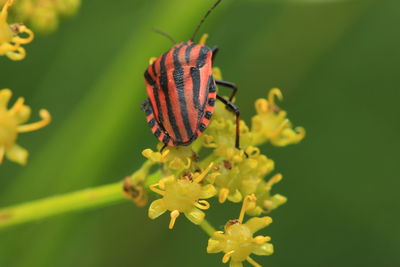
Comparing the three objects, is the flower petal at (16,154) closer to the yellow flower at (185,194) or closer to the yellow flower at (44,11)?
the yellow flower at (185,194)

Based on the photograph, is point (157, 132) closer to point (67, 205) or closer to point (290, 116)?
point (67, 205)

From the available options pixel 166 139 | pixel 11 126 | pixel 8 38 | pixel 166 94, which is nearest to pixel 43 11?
pixel 8 38

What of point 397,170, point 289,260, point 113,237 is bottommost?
point 113,237

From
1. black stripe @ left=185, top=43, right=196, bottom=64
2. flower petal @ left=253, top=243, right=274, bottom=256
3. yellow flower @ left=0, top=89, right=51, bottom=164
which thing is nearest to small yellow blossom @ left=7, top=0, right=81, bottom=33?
yellow flower @ left=0, top=89, right=51, bottom=164

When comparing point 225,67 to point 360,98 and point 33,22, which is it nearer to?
point 360,98

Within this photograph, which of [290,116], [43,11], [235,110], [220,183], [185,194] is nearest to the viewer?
[185,194]

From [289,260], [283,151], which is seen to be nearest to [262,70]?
[283,151]

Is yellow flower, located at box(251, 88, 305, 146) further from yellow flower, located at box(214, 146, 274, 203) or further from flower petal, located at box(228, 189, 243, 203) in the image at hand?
flower petal, located at box(228, 189, 243, 203)
